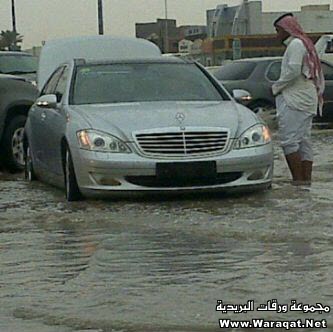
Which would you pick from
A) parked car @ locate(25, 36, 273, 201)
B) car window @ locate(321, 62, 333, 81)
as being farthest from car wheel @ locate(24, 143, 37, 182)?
car window @ locate(321, 62, 333, 81)

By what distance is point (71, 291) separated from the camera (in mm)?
6191

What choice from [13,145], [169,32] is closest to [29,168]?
[13,145]

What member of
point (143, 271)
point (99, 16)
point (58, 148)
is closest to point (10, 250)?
point (143, 271)

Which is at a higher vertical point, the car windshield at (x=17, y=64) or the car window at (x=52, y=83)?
the car window at (x=52, y=83)

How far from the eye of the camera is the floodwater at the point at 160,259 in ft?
18.5

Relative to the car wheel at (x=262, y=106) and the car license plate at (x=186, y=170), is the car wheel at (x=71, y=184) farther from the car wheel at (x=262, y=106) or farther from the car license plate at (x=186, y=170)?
the car wheel at (x=262, y=106)

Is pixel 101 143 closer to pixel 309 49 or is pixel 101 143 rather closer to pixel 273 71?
pixel 309 49

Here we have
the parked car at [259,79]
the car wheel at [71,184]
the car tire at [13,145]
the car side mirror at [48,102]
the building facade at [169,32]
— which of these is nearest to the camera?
the car wheel at [71,184]

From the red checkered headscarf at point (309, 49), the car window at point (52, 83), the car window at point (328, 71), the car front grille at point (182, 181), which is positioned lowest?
the car window at point (328, 71)

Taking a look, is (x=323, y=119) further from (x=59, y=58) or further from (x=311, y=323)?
(x=311, y=323)

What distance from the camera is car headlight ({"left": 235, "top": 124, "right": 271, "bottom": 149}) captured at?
937 centimetres

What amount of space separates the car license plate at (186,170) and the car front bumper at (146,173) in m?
0.03

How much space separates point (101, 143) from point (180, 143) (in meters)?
0.66

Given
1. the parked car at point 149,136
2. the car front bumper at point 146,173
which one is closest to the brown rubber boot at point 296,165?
the parked car at point 149,136
